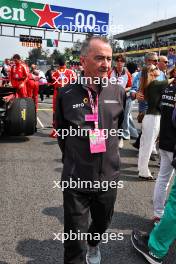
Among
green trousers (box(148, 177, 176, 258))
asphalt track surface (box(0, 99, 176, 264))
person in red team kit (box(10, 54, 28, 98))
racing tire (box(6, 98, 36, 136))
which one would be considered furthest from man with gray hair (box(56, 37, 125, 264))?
person in red team kit (box(10, 54, 28, 98))

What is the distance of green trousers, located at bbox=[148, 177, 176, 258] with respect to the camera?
2.78 m

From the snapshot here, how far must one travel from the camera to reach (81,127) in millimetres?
2396

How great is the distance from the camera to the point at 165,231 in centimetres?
282

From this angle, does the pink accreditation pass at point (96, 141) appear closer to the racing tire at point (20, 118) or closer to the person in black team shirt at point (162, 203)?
the person in black team shirt at point (162, 203)

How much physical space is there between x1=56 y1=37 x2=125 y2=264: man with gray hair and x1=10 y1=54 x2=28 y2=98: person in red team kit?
21.8 ft

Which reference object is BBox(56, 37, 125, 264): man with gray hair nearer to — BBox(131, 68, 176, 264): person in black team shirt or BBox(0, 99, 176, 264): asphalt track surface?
BBox(131, 68, 176, 264): person in black team shirt

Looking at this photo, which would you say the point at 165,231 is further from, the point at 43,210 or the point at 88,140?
the point at 43,210

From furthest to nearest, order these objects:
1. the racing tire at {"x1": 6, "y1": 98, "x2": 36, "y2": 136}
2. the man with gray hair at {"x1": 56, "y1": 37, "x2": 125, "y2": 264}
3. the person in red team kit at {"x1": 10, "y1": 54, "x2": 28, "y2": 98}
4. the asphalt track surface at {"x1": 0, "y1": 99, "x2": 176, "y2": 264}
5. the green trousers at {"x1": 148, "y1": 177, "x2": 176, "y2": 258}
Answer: the person in red team kit at {"x1": 10, "y1": 54, "x2": 28, "y2": 98} → the racing tire at {"x1": 6, "y1": 98, "x2": 36, "y2": 136} → the asphalt track surface at {"x1": 0, "y1": 99, "x2": 176, "y2": 264} → the green trousers at {"x1": 148, "y1": 177, "x2": 176, "y2": 258} → the man with gray hair at {"x1": 56, "y1": 37, "x2": 125, "y2": 264}

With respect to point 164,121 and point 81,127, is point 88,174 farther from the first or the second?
Answer: point 164,121

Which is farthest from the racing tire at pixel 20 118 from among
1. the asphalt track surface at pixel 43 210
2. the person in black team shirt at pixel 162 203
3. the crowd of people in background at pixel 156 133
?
the person in black team shirt at pixel 162 203

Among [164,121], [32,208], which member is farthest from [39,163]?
[164,121]

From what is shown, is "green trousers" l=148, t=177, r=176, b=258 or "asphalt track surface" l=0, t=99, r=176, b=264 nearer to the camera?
"green trousers" l=148, t=177, r=176, b=258

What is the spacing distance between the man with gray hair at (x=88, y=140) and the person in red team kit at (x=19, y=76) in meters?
6.65

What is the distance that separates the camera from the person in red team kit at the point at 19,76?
29.6 feet
